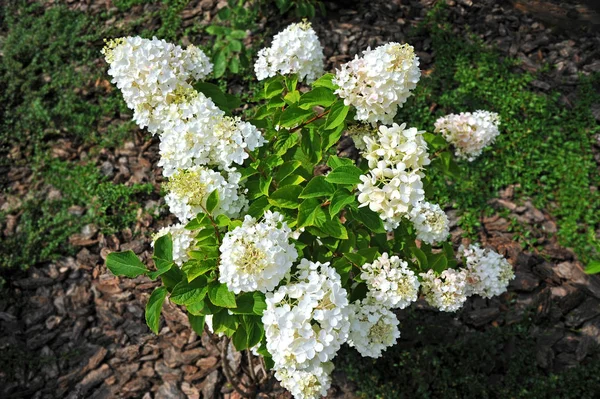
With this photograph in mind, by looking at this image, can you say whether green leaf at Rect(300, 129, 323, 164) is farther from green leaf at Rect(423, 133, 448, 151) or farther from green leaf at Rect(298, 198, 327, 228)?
→ green leaf at Rect(423, 133, 448, 151)

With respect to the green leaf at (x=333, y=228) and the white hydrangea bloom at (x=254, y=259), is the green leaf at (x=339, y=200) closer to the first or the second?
the green leaf at (x=333, y=228)

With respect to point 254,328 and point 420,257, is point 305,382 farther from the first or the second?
point 420,257

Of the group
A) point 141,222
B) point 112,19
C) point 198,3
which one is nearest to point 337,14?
point 198,3

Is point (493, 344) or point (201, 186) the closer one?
point (201, 186)

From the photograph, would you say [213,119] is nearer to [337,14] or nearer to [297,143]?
[297,143]

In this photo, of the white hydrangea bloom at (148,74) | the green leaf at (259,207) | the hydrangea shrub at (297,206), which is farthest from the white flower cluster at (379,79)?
the white hydrangea bloom at (148,74)

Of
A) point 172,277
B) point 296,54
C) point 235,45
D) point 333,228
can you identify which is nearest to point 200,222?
point 172,277
